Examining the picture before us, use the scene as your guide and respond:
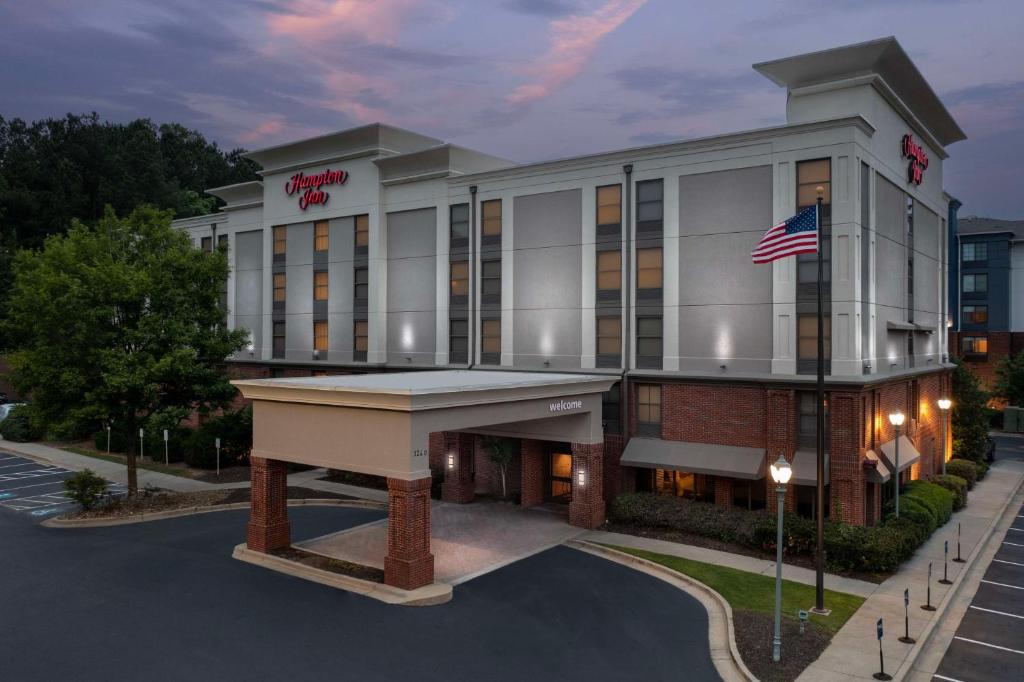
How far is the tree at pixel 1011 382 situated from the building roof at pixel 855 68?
122 feet

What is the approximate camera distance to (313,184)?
137 feet

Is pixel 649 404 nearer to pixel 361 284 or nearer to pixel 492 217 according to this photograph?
pixel 492 217

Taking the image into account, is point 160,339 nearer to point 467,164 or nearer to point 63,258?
point 63,258

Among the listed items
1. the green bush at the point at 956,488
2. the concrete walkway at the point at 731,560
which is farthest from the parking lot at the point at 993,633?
the green bush at the point at 956,488

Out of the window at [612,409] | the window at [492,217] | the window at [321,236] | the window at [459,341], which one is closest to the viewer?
the window at [612,409]

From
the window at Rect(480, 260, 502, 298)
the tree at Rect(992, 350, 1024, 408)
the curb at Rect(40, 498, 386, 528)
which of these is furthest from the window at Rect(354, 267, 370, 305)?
the tree at Rect(992, 350, 1024, 408)

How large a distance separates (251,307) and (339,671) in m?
35.1

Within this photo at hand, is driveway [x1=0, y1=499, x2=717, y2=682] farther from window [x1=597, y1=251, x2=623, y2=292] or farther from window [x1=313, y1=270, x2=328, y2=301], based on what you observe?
window [x1=313, y1=270, x2=328, y2=301]

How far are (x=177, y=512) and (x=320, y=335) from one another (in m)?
14.7

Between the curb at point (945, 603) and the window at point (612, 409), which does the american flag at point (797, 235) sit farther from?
the window at point (612, 409)

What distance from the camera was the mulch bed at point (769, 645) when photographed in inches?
622

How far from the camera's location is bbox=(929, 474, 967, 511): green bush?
105ft

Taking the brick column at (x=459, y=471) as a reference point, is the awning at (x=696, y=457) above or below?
above

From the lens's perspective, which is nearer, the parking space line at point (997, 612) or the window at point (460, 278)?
the parking space line at point (997, 612)
